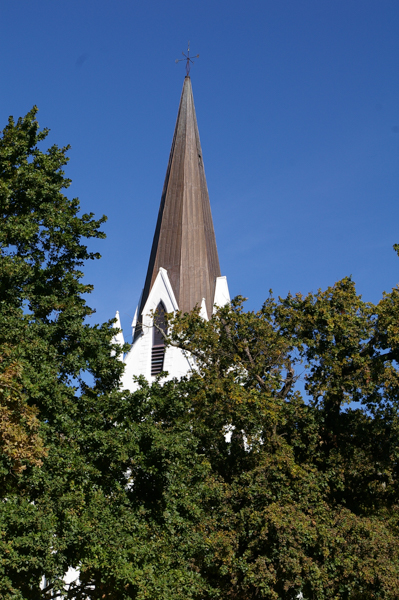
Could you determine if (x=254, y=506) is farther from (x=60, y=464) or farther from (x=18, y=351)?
(x=18, y=351)

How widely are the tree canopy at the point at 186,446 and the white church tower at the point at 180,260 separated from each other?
1308 cm

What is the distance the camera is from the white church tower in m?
30.9

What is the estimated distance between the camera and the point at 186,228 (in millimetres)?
33625

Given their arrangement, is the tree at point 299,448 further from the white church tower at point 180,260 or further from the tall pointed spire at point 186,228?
the tall pointed spire at point 186,228

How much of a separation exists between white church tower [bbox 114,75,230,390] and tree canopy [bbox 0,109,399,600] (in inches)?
515

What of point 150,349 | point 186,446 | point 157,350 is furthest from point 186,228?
point 186,446

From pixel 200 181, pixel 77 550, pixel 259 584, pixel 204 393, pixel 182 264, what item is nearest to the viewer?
pixel 77 550

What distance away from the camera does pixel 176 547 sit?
12.1 meters

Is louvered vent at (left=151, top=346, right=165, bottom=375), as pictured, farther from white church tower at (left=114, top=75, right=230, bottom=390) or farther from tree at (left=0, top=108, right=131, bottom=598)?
tree at (left=0, top=108, right=131, bottom=598)

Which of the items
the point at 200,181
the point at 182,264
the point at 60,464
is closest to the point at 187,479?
the point at 60,464

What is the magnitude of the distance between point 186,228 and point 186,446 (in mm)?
21418

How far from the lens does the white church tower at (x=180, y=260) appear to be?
30.9 metres

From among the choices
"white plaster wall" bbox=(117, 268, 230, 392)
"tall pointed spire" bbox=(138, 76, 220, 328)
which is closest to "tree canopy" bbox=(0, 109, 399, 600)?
"white plaster wall" bbox=(117, 268, 230, 392)

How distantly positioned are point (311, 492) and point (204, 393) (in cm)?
323
